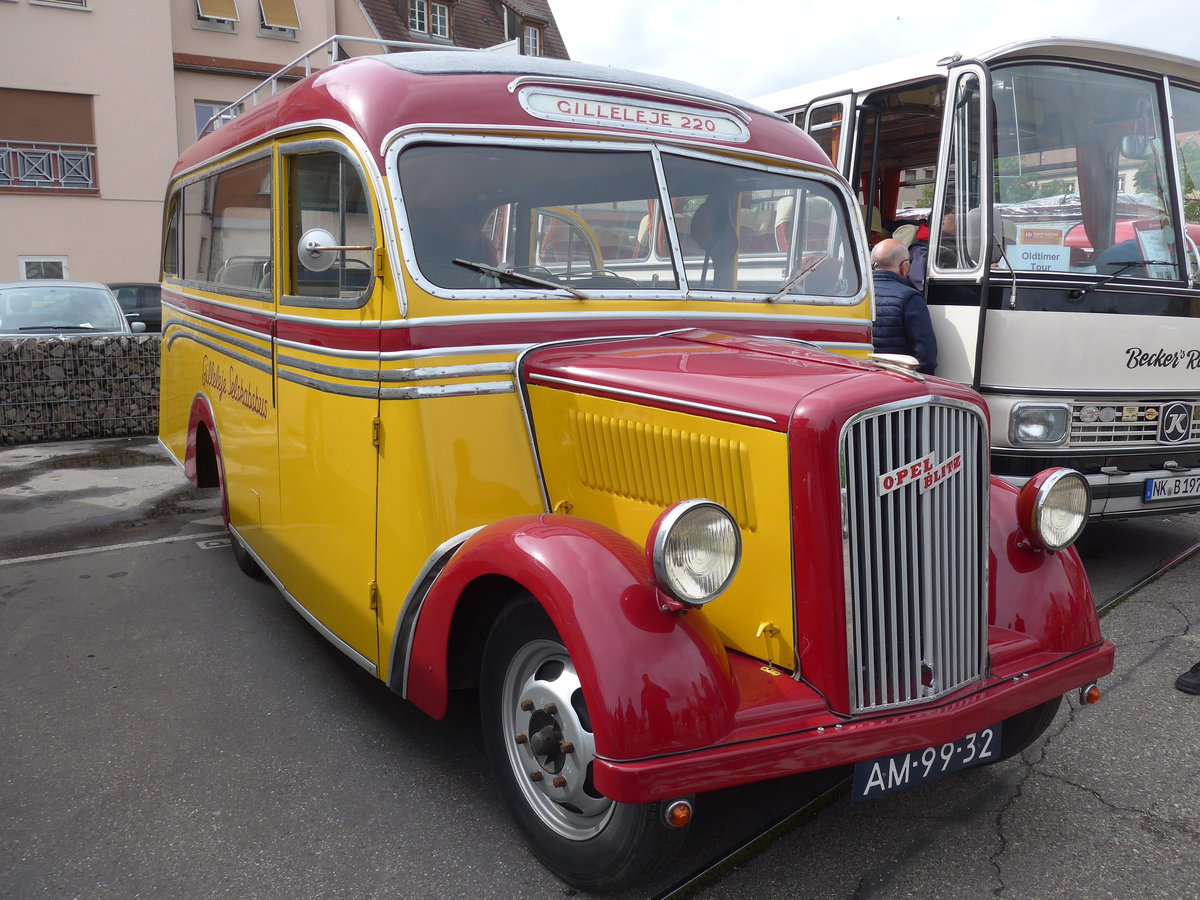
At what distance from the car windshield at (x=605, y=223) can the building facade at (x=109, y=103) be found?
618 inches

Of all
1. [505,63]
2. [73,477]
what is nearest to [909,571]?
[505,63]

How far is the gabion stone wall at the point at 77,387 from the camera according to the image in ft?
30.4

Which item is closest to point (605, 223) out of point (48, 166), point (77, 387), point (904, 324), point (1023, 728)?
point (1023, 728)

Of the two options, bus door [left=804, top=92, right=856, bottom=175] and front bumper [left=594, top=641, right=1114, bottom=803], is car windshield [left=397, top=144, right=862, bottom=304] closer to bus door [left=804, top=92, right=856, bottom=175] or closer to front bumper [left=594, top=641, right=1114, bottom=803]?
front bumper [left=594, top=641, right=1114, bottom=803]

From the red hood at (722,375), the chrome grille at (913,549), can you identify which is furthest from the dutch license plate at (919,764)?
the red hood at (722,375)

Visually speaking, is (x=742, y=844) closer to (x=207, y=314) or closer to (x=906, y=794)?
(x=906, y=794)

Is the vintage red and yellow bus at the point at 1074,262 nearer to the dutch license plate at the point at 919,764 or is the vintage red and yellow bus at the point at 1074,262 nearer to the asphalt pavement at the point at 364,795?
the asphalt pavement at the point at 364,795

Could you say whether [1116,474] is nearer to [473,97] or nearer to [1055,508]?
[1055,508]

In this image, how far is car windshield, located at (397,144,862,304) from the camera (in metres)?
3.20

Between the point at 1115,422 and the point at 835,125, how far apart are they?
2.59 metres

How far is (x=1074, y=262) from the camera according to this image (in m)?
5.32

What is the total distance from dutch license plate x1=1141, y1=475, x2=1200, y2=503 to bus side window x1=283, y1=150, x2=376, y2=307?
4.22 meters

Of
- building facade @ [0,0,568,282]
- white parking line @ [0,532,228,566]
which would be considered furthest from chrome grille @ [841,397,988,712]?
building facade @ [0,0,568,282]

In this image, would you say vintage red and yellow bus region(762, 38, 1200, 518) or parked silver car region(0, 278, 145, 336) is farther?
parked silver car region(0, 278, 145, 336)
